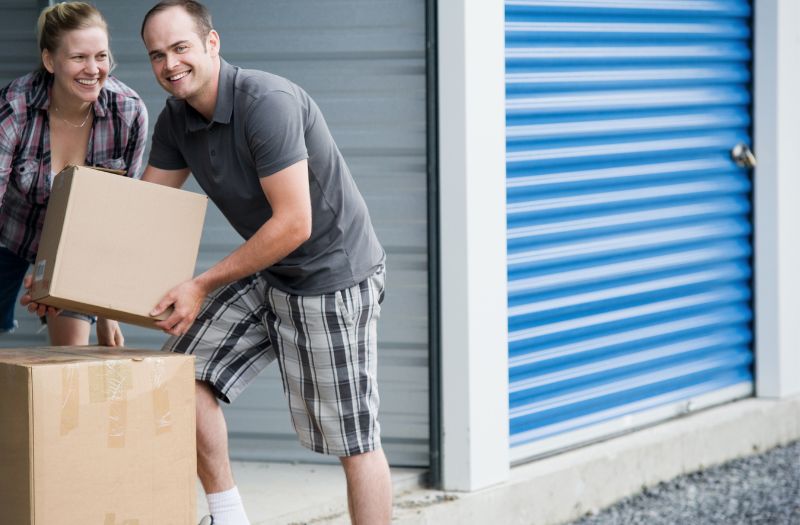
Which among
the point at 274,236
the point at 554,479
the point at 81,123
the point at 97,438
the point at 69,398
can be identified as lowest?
the point at 554,479

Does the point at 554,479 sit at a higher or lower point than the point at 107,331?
lower

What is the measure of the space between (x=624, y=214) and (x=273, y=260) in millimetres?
2761

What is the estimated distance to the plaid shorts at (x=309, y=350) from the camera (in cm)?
374

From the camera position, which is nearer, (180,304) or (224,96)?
(180,304)

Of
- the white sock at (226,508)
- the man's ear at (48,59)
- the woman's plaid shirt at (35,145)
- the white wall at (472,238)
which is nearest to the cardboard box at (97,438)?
the white sock at (226,508)

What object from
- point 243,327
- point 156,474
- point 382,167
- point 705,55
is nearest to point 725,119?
point 705,55

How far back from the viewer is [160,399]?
10.3ft

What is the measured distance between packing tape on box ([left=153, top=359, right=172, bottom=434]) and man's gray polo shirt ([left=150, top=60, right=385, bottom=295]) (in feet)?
1.95

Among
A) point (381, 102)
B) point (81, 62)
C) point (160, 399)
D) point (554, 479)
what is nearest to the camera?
point (160, 399)

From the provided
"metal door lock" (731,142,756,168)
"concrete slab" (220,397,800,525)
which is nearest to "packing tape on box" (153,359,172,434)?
"concrete slab" (220,397,800,525)

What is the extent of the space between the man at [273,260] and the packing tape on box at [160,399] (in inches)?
10.4

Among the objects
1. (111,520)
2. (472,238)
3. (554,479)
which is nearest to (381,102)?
(472,238)

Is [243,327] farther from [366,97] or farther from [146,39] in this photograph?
[366,97]

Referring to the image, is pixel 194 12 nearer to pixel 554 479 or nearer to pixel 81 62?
pixel 81 62
